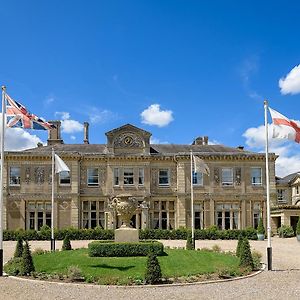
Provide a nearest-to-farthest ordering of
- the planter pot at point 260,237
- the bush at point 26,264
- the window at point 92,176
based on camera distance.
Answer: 1. the bush at point 26,264
2. the planter pot at point 260,237
3. the window at point 92,176

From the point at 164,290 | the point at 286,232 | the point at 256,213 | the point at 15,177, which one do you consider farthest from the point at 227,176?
the point at 164,290

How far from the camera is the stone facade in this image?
46.9m

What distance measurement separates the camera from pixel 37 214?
46.9m

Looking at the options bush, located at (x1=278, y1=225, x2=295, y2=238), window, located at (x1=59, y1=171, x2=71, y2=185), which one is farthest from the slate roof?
window, located at (x1=59, y1=171, x2=71, y2=185)

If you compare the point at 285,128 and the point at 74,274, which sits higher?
the point at 285,128

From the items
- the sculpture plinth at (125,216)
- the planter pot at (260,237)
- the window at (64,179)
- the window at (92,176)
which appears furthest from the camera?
the window at (92,176)

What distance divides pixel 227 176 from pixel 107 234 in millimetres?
13854

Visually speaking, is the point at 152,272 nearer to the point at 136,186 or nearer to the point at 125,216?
the point at 125,216

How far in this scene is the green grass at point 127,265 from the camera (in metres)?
17.1

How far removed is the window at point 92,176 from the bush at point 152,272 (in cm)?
3248

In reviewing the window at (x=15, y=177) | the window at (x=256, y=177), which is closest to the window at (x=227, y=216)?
the window at (x=256, y=177)

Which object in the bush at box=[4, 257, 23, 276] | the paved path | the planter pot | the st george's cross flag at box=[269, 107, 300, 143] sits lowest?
the planter pot

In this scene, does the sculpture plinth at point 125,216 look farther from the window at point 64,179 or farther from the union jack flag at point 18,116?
the window at point 64,179

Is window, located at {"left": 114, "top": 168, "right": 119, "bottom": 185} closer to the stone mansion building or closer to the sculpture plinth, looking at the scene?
the stone mansion building
